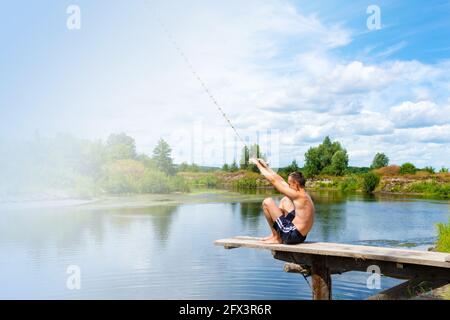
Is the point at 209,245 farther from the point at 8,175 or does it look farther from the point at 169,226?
the point at 8,175

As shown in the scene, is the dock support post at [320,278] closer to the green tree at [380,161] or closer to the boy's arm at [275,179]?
the boy's arm at [275,179]

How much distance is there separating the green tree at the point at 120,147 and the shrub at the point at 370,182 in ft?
63.0

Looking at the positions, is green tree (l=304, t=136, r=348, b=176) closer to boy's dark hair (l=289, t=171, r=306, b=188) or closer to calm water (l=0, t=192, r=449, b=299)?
calm water (l=0, t=192, r=449, b=299)

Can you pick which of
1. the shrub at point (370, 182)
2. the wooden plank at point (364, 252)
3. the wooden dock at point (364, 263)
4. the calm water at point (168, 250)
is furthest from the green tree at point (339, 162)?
the wooden plank at point (364, 252)

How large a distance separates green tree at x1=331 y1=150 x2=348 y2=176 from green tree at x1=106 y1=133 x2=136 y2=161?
1900 cm

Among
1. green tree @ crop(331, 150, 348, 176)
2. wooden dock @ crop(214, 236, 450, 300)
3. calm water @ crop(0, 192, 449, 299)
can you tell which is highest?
green tree @ crop(331, 150, 348, 176)

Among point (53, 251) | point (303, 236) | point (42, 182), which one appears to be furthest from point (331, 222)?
point (42, 182)

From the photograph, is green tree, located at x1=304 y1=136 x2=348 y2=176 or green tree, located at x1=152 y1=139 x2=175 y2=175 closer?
green tree, located at x1=152 y1=139 x2=175 y2=175

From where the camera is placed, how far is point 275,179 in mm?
6016

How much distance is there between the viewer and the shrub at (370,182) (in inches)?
1744

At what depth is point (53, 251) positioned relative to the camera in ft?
49.2

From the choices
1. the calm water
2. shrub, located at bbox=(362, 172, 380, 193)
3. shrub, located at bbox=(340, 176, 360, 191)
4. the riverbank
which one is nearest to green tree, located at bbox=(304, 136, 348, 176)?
the riverbank

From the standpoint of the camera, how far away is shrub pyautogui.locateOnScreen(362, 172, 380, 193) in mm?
44300
